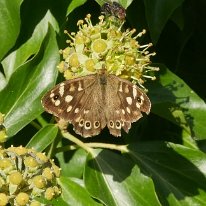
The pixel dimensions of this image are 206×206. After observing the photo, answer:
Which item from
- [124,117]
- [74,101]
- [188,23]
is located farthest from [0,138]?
[188,23]

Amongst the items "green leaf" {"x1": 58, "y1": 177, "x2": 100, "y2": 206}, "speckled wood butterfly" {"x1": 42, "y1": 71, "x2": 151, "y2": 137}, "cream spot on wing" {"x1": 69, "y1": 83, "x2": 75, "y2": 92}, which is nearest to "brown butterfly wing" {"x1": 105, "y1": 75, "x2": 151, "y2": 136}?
"speckled wood butterfly" {"x1": 42, "y1": 71, "x2": 151, "y2": 137}

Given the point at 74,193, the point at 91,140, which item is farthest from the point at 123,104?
the point at 91,140

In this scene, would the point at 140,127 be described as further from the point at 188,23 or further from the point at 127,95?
the point at 127,95

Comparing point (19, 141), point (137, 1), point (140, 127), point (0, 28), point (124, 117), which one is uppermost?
point (0, 28)

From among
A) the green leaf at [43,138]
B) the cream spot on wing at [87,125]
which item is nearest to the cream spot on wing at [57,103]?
the cream spot on wing at [87,125]

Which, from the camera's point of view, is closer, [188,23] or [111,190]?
[111,190]

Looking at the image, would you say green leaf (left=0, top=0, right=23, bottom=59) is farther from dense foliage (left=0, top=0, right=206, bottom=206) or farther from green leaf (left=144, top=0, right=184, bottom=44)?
green leaf (left=144, top=0, right=184, bottom=44)

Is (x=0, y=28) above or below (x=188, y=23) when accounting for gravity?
above
